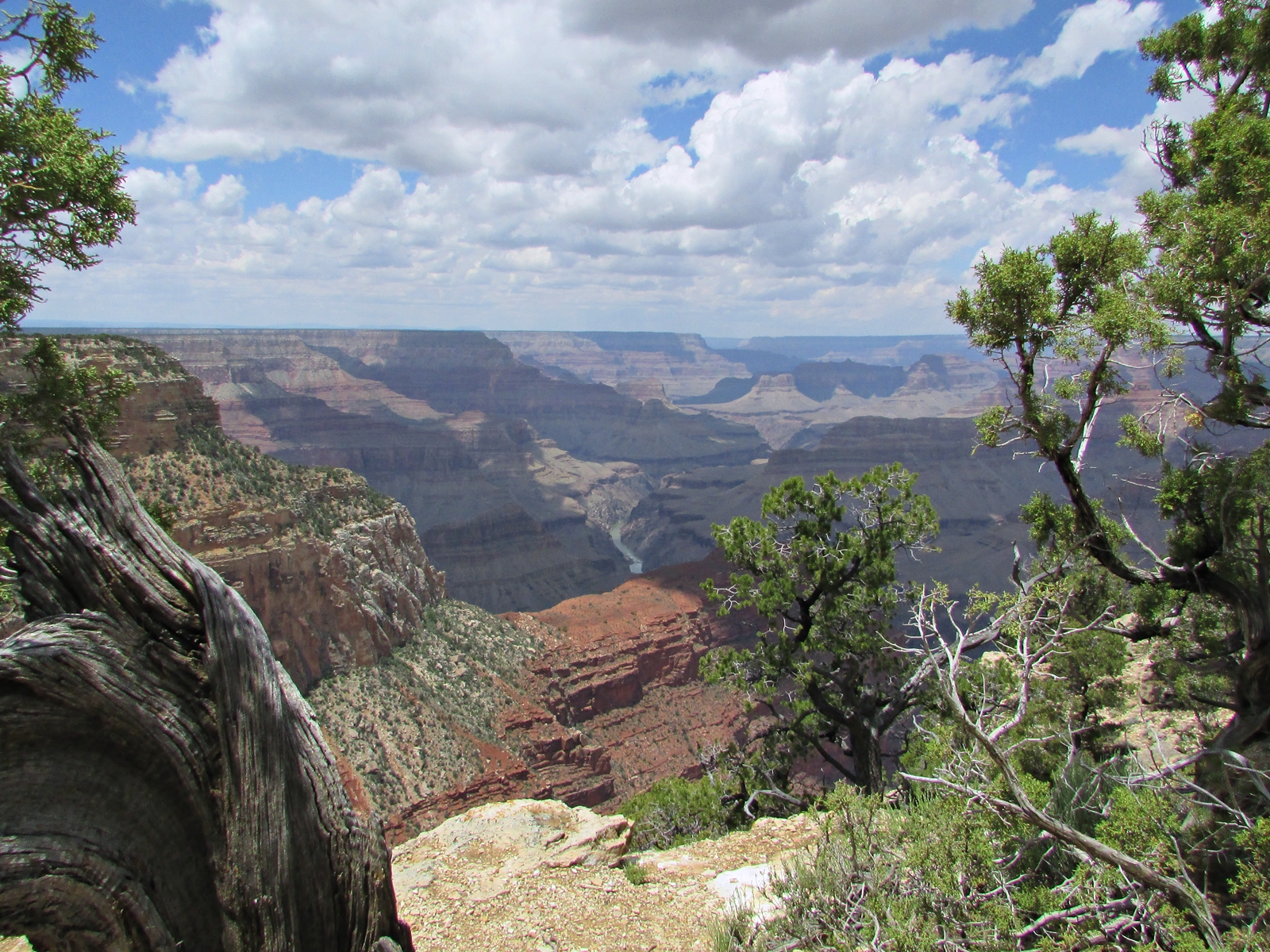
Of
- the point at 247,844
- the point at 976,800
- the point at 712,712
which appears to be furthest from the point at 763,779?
the point at 712,712

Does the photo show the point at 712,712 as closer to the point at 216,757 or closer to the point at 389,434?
the point at 216,757

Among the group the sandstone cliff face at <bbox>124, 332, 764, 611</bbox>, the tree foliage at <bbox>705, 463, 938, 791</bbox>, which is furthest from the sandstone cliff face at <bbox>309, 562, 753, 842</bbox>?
the sandstone cliff face at <bbox>124, 332, 764, 611</bbox>

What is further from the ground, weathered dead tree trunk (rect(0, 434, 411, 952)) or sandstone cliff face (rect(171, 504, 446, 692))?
weathered dead tree trunk (rect(0, 434, 411, 952))

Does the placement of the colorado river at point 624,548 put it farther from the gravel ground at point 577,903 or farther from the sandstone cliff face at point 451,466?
the gravel ground at point 577,903

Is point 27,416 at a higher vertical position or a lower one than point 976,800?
higher

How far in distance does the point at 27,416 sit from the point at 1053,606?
11.6 meters

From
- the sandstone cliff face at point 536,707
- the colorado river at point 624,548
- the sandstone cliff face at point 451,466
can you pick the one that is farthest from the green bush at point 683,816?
the colorado river at point 624,548

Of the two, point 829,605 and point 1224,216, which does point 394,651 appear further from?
point 1224,216

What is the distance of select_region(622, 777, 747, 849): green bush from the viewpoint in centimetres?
1245

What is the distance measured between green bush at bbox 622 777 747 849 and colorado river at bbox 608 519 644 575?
108 metres

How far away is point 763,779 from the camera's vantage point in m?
13.4

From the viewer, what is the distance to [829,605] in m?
13.0

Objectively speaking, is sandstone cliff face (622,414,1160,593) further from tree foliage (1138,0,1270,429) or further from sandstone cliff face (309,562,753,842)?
tree foliage (1138,0,1270,429)

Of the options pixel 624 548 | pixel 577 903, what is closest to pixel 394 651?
pixel 577 903
